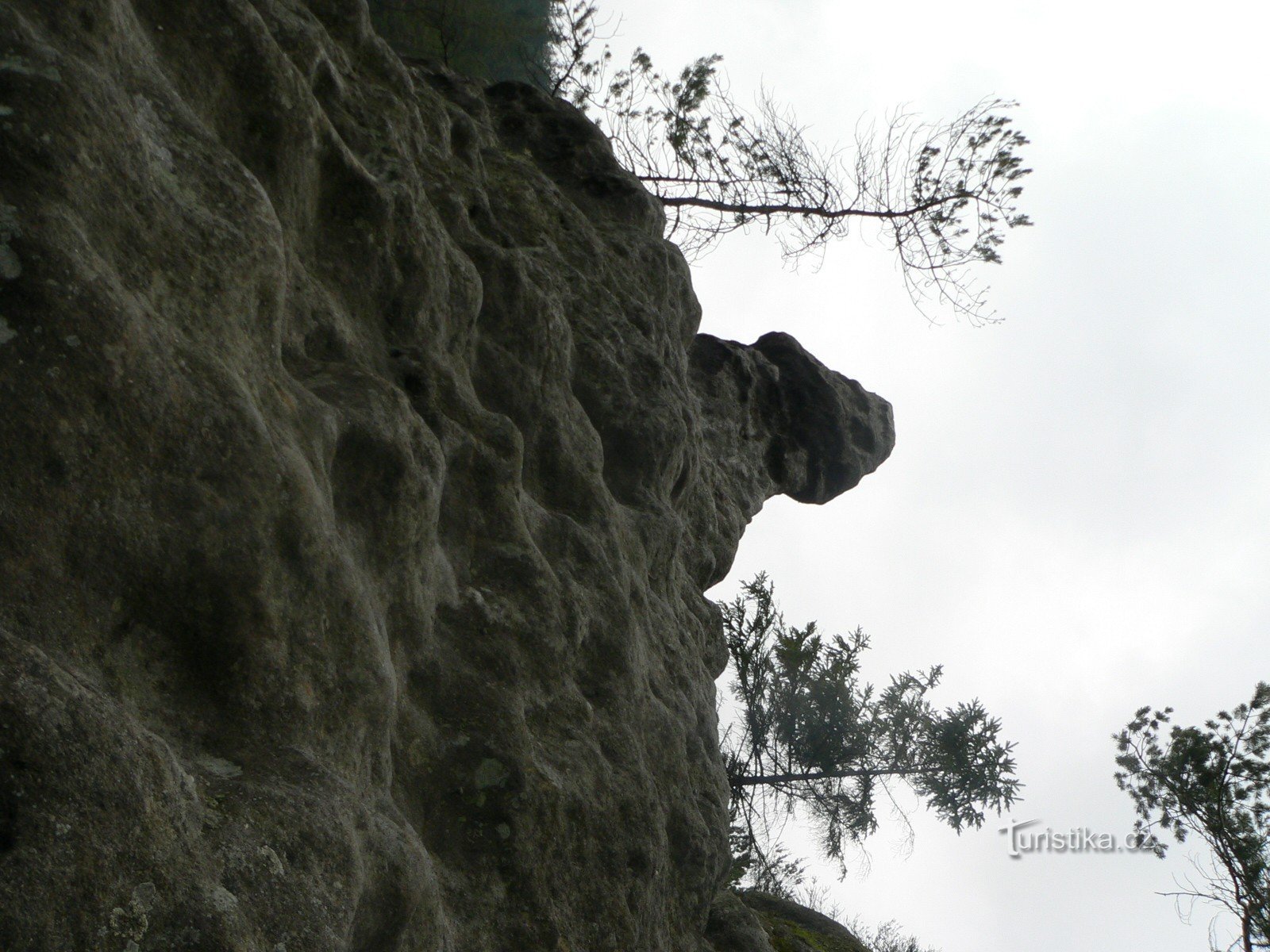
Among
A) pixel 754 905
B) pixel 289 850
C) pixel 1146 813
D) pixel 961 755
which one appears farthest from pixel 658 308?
pixel 1146 813

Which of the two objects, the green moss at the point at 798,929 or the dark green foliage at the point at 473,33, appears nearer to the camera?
the green moss at the point at 798,929

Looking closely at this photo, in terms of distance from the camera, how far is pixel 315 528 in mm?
2410

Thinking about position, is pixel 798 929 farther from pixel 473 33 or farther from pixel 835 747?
pixel 473 33

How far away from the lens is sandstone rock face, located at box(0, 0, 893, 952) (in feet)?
6.05

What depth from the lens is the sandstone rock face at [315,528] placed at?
6.05 feet

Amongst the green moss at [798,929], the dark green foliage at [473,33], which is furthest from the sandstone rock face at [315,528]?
the dark green foliage at [473,33]

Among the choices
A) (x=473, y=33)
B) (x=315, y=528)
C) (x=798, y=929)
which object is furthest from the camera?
(x=473, y=33)

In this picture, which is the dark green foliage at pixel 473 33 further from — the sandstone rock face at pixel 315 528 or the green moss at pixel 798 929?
the green moss at pixel 798 929

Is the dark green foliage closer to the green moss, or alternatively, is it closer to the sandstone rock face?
the sandstone rock face

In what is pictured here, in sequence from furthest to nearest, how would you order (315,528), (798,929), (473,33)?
1. (473,33)
2. (798,929)
3. (315,528)

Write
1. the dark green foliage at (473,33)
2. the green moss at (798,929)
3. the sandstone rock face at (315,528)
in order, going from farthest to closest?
the dark green foliage at (473,33) → the green moss at (798,929) → the sandstone rock face at (315,528)

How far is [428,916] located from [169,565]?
1.06 m

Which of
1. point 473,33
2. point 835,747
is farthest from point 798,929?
point 473,33

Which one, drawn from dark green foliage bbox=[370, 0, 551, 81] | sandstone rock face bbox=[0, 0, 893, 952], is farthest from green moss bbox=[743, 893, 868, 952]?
dark green foliage bbox=[370, 0, 551, 81]
